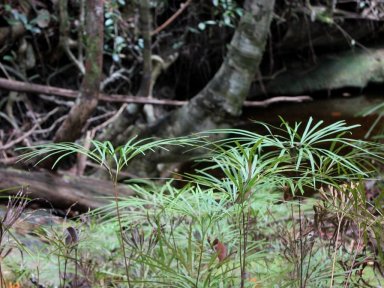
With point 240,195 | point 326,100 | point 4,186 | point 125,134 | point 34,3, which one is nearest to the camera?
point 240,195

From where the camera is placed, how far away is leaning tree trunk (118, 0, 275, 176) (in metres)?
2.55

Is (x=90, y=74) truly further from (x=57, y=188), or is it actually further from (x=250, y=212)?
(x=250, y=212)

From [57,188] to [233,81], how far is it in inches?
42.2

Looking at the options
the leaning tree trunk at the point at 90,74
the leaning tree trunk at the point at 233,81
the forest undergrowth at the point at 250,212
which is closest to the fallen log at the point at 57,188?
the leaning tree trunk at the point at 90,74

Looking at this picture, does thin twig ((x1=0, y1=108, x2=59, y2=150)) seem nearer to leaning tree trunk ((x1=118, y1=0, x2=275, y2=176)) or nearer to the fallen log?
the fallen log

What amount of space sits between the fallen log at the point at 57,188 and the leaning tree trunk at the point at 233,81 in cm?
57

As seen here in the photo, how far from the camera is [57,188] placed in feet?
7.45

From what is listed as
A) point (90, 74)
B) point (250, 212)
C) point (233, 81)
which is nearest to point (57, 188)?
point (90, 74)

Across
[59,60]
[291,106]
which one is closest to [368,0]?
[291,106]

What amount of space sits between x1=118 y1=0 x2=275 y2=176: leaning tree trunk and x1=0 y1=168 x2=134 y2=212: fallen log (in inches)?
22.4

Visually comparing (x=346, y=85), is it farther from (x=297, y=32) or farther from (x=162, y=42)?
(x=162, y=42)

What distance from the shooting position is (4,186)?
207 centimetres

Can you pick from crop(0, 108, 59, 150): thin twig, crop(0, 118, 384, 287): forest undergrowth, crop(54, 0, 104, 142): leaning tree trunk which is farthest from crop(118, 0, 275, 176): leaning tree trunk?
crop(0, 118, 384, 287): forest undergrowth

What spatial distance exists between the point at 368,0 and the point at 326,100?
1.07 m
